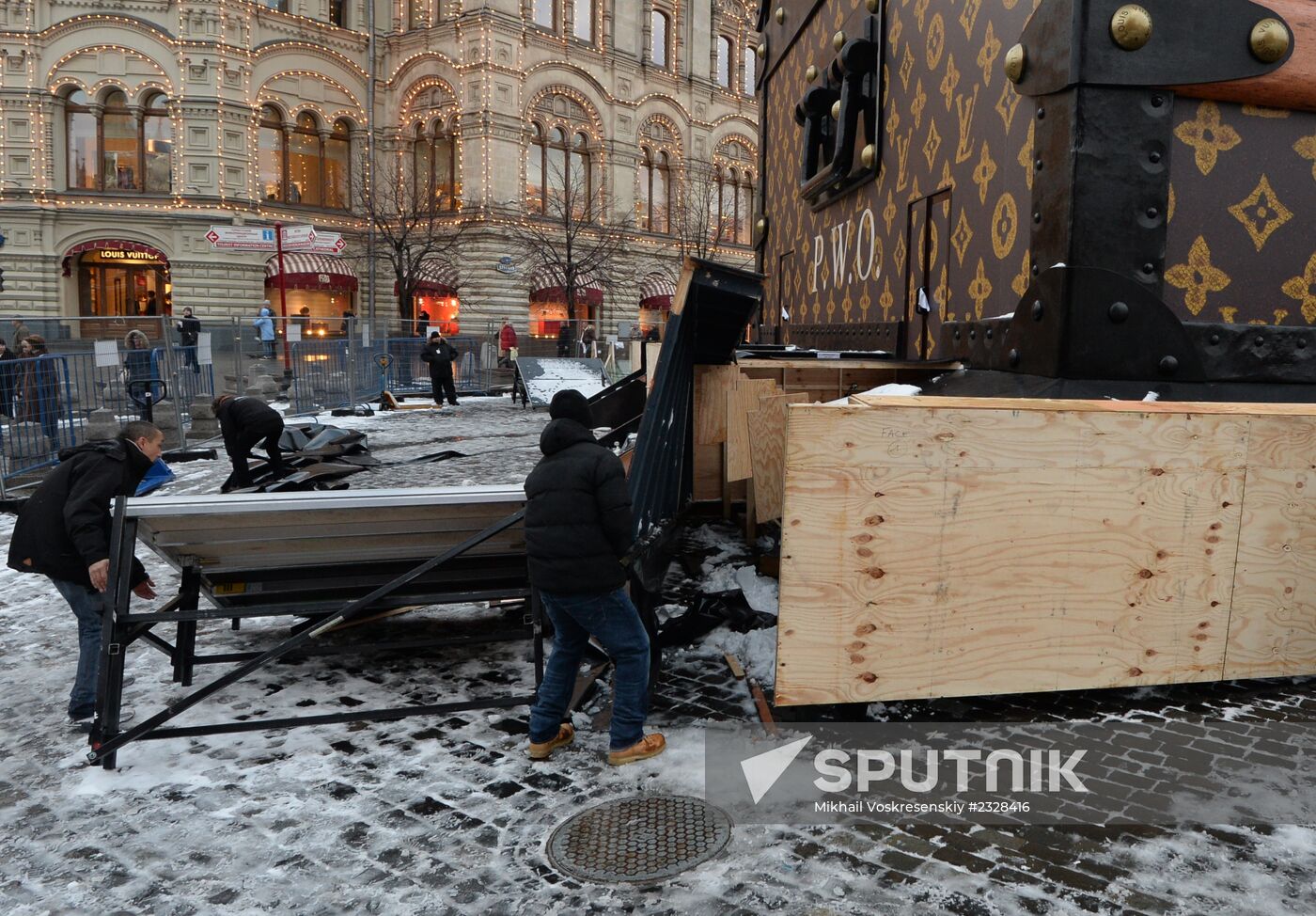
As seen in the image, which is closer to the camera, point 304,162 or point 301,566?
point 301,566

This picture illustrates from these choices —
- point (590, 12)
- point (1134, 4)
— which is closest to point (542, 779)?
point (1134, 4)

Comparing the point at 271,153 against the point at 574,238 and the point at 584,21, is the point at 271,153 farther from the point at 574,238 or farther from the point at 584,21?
the point at 584,21

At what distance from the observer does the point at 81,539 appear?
14.8 feet

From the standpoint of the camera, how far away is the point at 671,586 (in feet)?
22.0

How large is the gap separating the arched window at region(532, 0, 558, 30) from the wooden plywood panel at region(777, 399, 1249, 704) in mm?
38797

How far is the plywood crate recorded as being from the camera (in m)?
3.90

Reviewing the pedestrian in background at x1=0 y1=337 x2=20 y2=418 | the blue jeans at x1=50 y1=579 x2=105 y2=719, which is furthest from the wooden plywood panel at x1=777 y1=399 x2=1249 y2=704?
the pedestrian in background at x1=0 y1=337 x2=20 y2=418

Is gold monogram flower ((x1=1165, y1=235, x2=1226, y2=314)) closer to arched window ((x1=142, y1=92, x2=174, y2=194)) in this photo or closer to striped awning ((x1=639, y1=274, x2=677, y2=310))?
arched window ((x1=142, y1=92, x2=174, y2=194))

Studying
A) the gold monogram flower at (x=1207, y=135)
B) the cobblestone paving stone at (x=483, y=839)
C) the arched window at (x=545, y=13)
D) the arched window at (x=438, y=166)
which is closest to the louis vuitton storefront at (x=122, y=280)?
the arched window at (x=438, y=166)

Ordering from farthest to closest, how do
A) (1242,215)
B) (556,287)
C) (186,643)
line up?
(556,287) < (186,643) < (1242,215)

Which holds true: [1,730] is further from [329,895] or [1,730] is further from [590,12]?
[590,12]

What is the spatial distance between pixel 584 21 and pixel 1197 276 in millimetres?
40078

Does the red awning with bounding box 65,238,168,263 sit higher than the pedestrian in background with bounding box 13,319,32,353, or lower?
higher

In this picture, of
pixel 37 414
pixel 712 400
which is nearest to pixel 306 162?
pixel 37 414
